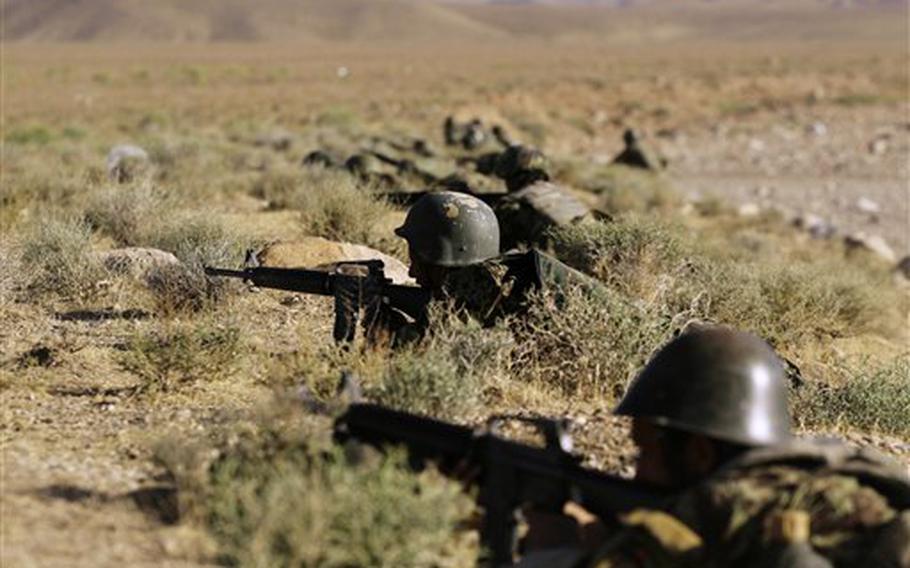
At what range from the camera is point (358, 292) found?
634cm

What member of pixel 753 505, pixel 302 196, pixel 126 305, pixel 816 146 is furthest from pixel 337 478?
pixel 816 146

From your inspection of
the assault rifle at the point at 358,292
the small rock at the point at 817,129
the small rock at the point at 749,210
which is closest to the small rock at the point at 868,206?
the small rock at the point at 749,210

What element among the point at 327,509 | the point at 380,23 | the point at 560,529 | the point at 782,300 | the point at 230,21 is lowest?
the point at 230,21

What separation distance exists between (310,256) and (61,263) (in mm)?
1812

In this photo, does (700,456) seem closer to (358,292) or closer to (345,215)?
(358,292)

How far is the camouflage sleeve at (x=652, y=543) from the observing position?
132 inches

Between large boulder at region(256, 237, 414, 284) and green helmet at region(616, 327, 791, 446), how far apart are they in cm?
489

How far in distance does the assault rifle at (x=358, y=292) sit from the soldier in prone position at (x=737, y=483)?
2575 mm

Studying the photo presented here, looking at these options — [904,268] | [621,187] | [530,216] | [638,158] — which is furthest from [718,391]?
[638,158]

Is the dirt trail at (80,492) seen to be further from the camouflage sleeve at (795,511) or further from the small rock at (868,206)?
the small rock at (868,206)

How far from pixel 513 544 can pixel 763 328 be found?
5597 millimetres

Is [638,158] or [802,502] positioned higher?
[802,502]

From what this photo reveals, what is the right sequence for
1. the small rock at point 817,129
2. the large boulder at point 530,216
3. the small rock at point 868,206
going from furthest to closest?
the small rock at point 817,129, the small rock at point 868,206, the large boulder at point 530,216

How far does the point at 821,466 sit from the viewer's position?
3523 mm
